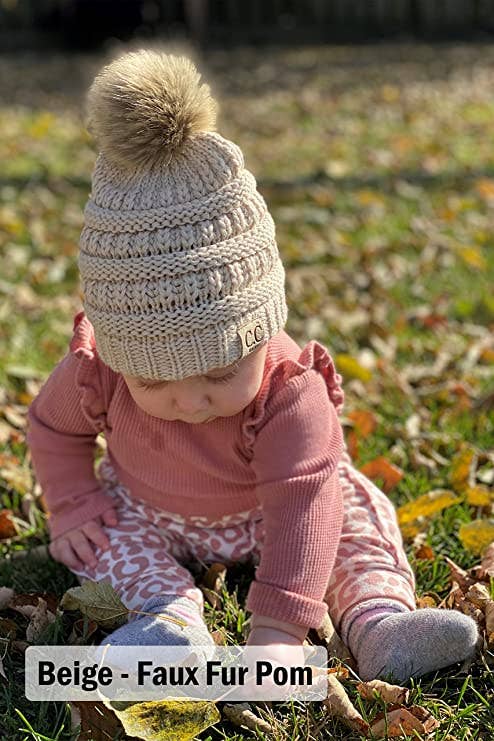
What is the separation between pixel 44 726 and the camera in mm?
1869

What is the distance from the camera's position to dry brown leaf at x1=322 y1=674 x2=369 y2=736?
1854 mm

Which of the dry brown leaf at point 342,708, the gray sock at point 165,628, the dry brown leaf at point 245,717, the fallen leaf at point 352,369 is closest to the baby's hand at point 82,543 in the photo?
the gray sock at point 165,628

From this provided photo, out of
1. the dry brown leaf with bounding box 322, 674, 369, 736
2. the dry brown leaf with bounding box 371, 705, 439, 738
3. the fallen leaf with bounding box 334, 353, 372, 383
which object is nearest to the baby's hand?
the dry brown leaf with bounding box 322, 674, 369, 736

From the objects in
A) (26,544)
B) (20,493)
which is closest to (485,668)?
(26,544)

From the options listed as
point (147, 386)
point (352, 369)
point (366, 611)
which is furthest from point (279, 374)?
point (352, 369)

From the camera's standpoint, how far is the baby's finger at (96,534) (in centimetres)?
230

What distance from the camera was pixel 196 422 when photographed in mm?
2072

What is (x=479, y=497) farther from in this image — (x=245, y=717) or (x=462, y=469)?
(x=245, y=717)

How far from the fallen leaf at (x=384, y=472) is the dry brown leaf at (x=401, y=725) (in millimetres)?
890

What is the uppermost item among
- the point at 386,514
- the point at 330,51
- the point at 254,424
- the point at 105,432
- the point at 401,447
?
the point at 254,424

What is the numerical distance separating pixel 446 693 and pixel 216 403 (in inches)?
30.0

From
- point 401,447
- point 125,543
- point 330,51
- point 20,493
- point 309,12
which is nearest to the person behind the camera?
point 125,543

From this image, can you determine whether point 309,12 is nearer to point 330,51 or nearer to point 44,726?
point 330,51

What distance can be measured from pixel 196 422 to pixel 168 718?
606 millimetres
